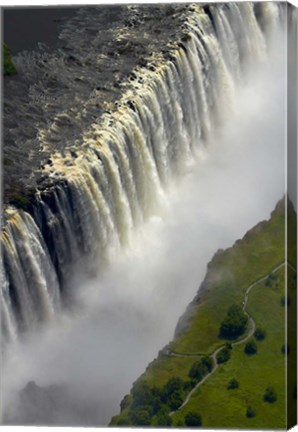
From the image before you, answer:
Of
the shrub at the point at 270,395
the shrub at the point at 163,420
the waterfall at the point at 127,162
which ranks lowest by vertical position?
the shrub at the point at 270,395

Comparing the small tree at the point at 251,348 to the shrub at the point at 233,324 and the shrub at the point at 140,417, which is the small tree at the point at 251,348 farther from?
the shrub at the point at 140,417

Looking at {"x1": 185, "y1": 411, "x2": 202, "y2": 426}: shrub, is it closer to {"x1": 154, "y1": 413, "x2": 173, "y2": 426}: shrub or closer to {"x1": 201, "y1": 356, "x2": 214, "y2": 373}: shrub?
{"x1": 154, "y1": 413, "x2": 173, "y2": 426}: shrub

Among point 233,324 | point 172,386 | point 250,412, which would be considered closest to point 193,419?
point 172,386

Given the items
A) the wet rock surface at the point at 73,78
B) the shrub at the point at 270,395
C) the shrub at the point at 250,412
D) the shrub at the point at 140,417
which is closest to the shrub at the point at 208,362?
the shrub at the point at 250,412

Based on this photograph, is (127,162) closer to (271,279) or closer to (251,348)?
(271,279)

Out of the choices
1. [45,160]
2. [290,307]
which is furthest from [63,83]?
[290,307]

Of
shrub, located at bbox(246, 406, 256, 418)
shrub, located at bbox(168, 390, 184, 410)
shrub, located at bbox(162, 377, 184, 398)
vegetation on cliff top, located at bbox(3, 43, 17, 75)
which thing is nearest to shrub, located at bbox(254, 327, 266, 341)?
shrub, located at bbox(246, 406, 256, 418)
